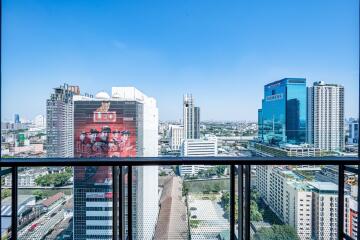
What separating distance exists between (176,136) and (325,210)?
1.35m

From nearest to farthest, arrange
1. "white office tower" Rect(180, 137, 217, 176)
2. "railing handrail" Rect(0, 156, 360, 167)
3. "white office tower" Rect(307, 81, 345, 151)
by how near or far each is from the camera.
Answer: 1. "railing handrail" Rect(0, 156, 360, 167)
2. "white office tower" Rect(180, 137, 217, 176)
3. "white office tower" Rect(307, 81, 345, 151)

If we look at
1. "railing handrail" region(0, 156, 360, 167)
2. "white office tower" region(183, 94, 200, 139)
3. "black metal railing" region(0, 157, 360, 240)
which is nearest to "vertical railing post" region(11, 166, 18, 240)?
"black metal railing" region(0, 157, 360, 240)

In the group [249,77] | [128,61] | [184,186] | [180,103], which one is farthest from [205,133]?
[128,61]

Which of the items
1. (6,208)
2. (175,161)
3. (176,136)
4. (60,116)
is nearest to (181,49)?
(176,136)

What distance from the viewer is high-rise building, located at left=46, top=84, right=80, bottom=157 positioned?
2.23m

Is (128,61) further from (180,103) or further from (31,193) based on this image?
(31,193)

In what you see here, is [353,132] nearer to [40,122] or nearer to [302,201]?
[302,201]

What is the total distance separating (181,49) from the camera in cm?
244

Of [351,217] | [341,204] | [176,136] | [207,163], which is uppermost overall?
[176,136]

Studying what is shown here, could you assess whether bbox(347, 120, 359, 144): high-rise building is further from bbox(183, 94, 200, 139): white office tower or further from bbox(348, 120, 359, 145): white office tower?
bbox(183, 94, 200, 139): white office tower

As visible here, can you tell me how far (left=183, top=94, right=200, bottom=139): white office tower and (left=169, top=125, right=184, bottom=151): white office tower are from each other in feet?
0.18

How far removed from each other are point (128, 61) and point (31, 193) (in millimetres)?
1367

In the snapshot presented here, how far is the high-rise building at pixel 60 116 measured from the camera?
2232 millimetres

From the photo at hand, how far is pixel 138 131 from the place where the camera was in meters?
2.31
